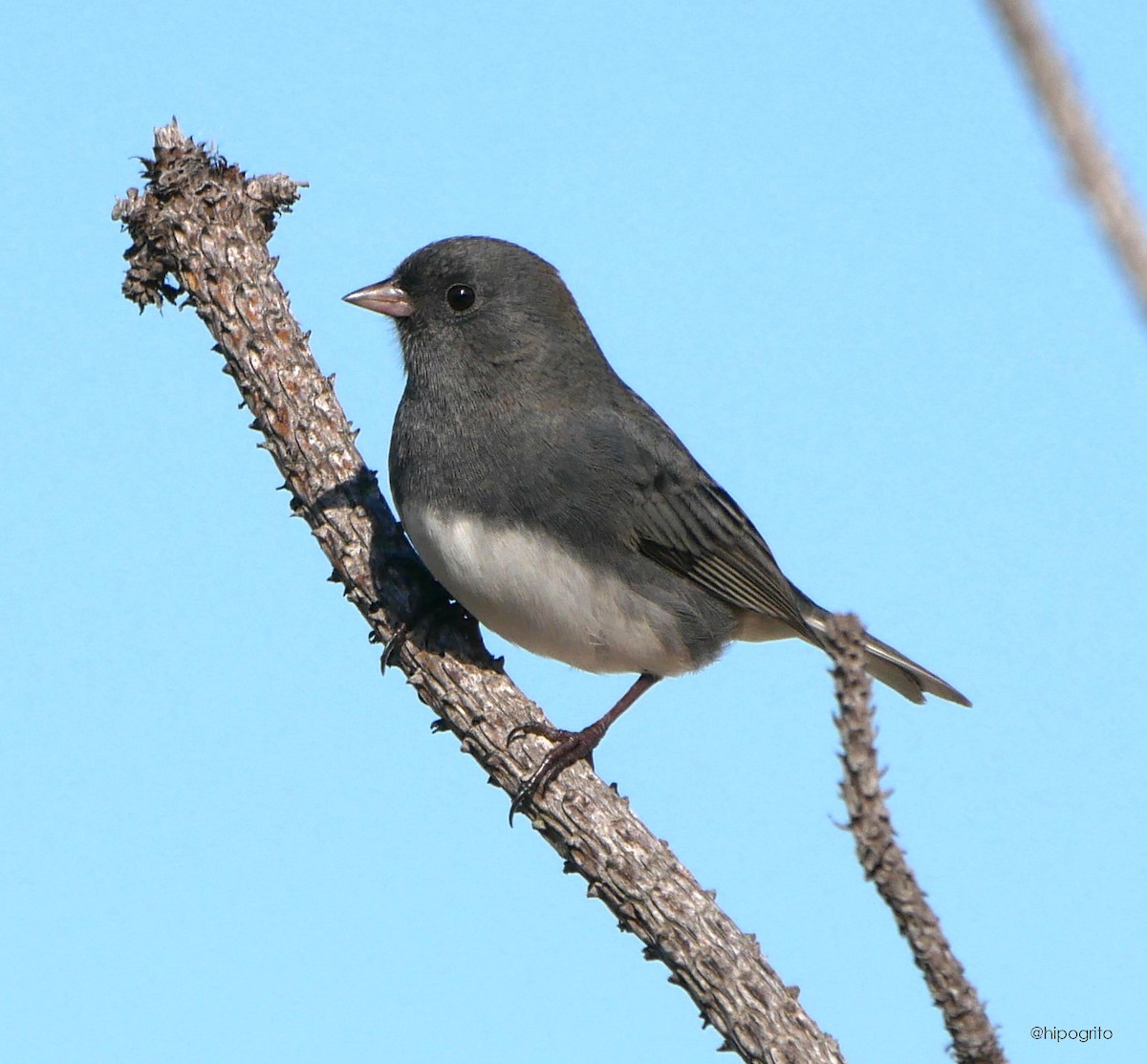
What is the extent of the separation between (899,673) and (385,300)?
1998 millimetres

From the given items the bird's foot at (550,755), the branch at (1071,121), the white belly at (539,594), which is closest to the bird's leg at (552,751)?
the bird's foot at (550,755)

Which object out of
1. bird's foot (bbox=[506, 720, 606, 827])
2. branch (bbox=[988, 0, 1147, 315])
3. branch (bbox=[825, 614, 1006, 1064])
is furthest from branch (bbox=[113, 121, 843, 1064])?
branch (bbox=[988, 0, 1147, 315])

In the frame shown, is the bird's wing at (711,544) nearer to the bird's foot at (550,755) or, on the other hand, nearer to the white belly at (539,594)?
the white belly at (539,594)

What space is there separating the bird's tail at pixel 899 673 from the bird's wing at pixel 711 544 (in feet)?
0.82

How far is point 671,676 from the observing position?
12.8 feet

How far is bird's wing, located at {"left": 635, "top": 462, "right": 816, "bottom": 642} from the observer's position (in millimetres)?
3760

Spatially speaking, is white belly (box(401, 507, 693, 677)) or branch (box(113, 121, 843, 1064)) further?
white belly (box(401, 507, 693, 677))

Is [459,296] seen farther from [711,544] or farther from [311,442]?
[711,544]

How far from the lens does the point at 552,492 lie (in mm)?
3520

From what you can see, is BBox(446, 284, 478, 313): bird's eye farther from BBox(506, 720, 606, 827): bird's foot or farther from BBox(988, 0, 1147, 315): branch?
BBox(988, 0, 1147, 315): branch

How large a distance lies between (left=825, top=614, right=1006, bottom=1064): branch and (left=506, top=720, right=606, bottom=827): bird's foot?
134cm

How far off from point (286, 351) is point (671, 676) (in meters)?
1.45

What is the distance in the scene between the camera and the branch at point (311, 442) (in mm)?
3098

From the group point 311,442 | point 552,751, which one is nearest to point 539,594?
point 552,751
